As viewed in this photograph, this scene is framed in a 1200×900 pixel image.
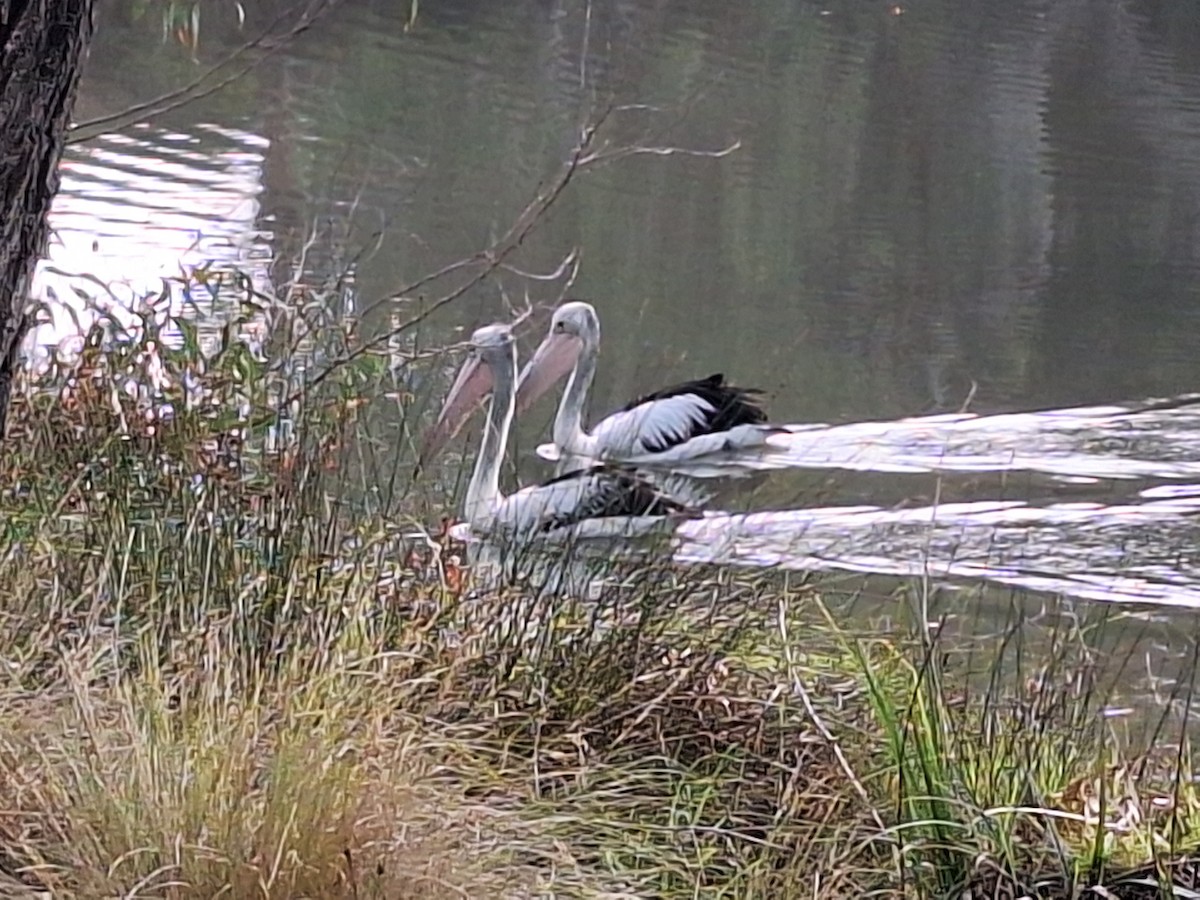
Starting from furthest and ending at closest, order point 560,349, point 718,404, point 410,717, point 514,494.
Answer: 1. point 718,404
2. point 560,349
3. point 514,494
4. point 410,717

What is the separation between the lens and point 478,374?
6.64 metres

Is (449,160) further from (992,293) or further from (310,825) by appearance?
(310,825)

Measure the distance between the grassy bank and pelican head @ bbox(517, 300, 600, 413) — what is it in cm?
363

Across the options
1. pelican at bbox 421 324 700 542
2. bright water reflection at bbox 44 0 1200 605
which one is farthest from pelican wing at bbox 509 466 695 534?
bright water reflection at bbox 44 0 1200 605

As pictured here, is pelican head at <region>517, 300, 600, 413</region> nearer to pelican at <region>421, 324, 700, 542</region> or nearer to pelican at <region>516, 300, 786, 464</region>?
pelican at <region>516, 300, 786, 464</region>

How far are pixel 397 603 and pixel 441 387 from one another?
327 centimetres

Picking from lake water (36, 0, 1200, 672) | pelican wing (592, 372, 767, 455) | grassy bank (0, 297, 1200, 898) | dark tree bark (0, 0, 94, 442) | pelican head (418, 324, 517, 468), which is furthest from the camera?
pelican wing (592, 372, 767, 455)

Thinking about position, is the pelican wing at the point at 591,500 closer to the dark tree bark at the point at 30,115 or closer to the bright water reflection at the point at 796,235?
the bright water reflection at the point at 796,235

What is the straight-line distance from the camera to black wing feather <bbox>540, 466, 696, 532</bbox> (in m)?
5.95

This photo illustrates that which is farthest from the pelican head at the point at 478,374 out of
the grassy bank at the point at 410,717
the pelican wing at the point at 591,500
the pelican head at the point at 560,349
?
the grassy bank at the point at 410,717

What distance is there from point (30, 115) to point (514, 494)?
3.41 metres

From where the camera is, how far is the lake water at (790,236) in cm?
785

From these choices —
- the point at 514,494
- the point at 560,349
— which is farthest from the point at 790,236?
the point at 514,494

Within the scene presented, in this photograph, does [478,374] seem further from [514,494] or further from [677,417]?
[677,417]
